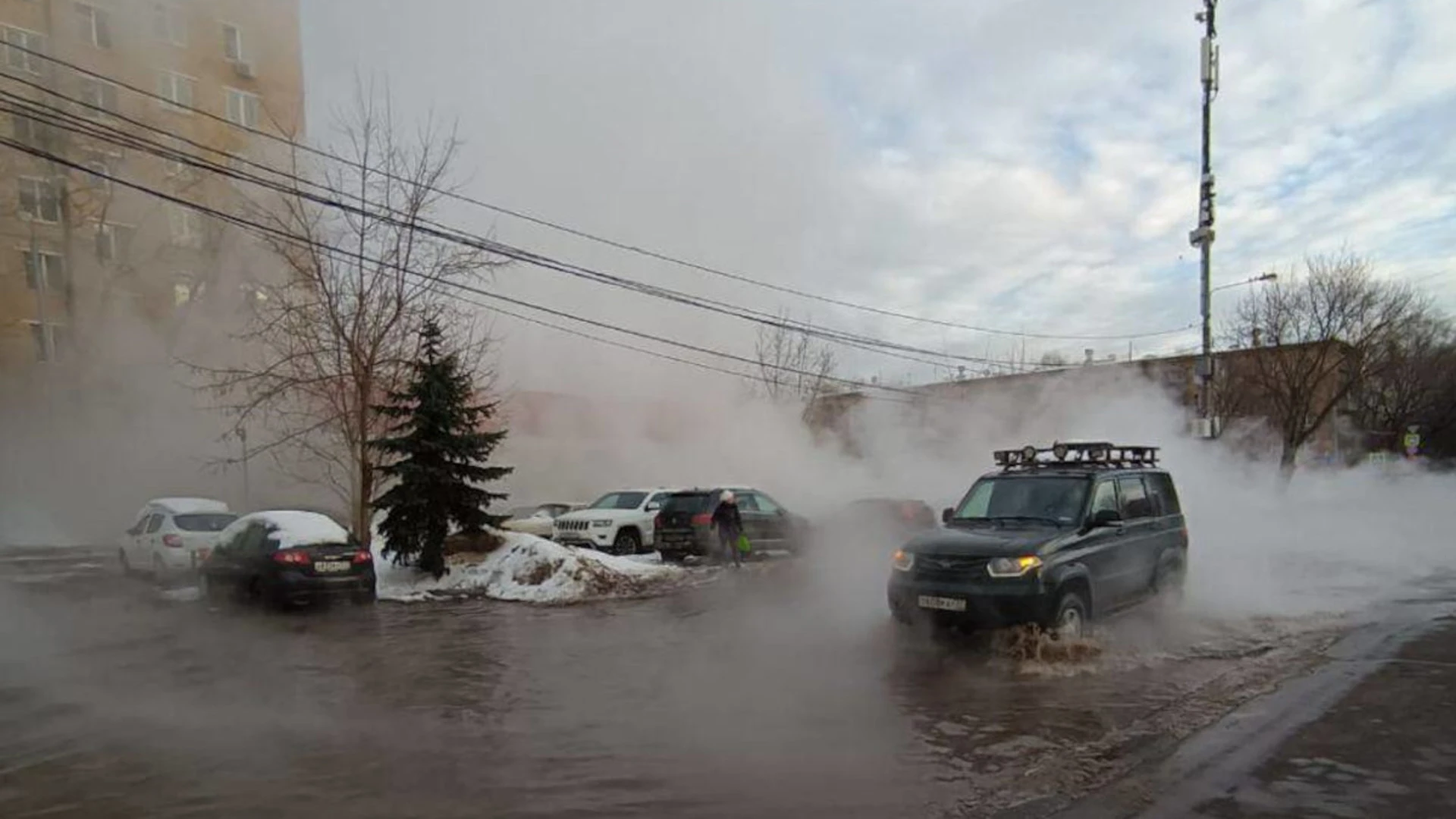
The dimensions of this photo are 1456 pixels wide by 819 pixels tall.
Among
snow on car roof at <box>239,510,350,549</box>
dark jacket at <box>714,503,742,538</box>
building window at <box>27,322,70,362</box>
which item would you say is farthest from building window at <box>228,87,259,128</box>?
dark jacket at <box>714,503,742,538</box>

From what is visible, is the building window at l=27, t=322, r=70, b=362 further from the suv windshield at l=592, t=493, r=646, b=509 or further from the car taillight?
the suv windshield at l=592, t=493, r=646, b=509

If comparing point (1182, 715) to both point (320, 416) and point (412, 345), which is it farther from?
point (320, 416)

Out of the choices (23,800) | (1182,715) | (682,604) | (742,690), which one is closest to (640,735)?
(742,690)

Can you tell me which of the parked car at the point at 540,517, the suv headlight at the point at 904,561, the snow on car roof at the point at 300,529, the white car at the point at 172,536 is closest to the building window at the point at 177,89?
the snow on car roof at the point at 300,529

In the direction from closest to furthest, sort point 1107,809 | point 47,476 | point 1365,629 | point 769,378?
point 1107,809 < point 1365,629 < point 47,476 < point 769,378

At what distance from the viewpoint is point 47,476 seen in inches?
555

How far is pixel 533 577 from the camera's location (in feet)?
34.3

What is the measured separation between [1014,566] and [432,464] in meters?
7.77

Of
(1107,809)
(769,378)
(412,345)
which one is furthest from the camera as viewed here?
(769,378)

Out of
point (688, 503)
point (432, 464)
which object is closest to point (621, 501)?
point (688, 503)

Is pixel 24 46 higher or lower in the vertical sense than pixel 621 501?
higher

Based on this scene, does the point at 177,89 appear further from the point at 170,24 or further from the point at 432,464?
the point at 432,464

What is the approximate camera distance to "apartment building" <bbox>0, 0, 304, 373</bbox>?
9078 millimetres

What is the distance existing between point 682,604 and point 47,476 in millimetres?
11349
